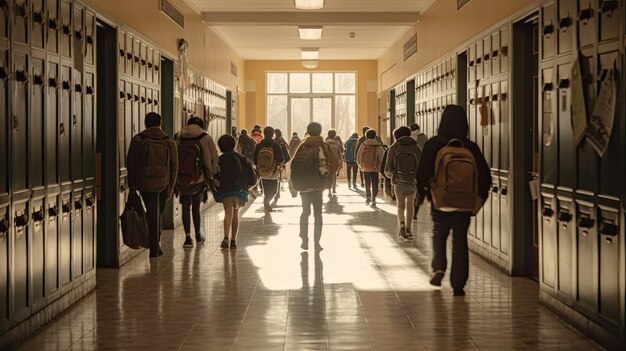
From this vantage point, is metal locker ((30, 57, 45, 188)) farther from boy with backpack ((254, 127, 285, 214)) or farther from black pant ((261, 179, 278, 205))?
black pant ((261, 179, 278, 205))

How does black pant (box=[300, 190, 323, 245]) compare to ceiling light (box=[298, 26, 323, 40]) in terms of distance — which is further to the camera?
ceiling light (box=[298, 26, 323, 40])

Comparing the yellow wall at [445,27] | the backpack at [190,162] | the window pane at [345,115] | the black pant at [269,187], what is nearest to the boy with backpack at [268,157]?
the black pant at [269,187]

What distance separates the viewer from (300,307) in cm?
652

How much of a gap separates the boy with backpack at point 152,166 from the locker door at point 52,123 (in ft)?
7.59

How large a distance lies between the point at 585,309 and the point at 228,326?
7.77ft

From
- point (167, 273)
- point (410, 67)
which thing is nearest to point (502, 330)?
point (167, 273)

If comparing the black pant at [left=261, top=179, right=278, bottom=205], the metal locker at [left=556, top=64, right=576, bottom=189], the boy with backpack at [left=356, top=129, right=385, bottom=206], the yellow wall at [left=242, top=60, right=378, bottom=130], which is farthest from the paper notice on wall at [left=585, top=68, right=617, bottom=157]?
the yellow wall at [left=242, top=60, right=378, bottom=130]

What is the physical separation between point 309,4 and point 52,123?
807 centimetres

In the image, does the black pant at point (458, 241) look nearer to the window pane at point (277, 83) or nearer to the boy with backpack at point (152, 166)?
the boy with backpack at point (152, 166)

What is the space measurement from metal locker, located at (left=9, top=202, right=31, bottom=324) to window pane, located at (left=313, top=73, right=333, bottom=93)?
21950mm

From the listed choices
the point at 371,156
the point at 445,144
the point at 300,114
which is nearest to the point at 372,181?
the point at 371,156

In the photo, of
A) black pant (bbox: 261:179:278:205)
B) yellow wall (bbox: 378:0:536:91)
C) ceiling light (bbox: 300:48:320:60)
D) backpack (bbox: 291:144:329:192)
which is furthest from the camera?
ceiling light (bbox: 300:48:320:60)

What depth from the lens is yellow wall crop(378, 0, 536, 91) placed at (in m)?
8.85

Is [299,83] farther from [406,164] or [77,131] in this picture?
[77,131]
